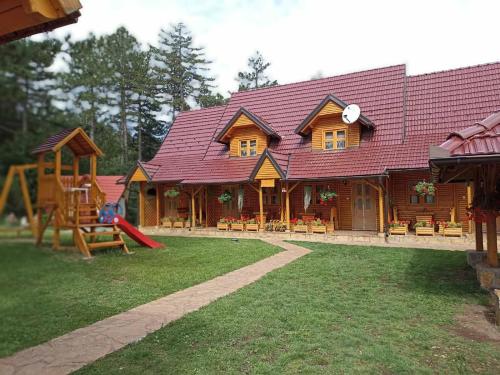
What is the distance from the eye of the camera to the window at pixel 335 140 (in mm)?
15477

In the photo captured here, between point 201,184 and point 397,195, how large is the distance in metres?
8.52

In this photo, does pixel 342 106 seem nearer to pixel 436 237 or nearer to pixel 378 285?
pixel 436 237

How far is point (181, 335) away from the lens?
4469mm

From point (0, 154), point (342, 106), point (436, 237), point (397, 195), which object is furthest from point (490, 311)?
point (342, 106)

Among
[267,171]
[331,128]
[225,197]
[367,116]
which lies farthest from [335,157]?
[225,197]

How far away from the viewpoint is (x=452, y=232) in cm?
1237

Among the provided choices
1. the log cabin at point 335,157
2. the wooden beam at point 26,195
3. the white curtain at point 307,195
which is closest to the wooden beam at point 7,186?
the wooden beam at point 26,195

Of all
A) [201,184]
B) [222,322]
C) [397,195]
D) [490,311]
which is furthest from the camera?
[201,184]

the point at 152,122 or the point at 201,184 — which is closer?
the point at 201,184

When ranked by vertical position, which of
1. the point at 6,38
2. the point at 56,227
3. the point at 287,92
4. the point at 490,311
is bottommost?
the point at 490,311

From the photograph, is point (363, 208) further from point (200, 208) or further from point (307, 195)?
point (200, 208)

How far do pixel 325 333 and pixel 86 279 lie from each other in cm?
322

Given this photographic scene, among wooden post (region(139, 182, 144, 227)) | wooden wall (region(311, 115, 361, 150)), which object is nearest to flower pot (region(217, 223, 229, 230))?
wooden post (region(139, 182, 144, 227))

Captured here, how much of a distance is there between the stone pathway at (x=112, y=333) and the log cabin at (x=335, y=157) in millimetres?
8155
